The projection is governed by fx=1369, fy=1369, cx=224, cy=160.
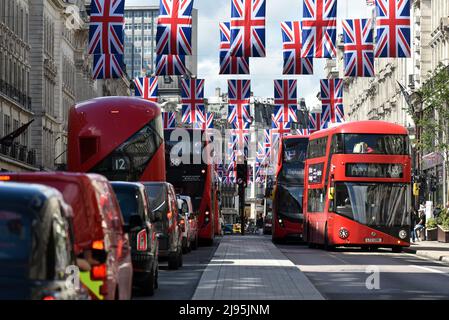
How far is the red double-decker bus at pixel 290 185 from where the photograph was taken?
5391cm

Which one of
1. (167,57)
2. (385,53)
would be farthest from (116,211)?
(167,57)

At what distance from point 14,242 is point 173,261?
19380 mm

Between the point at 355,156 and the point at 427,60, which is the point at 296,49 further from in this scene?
the point at 427,60

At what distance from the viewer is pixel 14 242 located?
32.0ft

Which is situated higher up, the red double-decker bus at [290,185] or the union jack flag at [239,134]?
the union jack flag at [239,134]

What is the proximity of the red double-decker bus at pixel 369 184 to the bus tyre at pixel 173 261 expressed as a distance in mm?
13359

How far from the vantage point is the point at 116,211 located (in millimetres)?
14148

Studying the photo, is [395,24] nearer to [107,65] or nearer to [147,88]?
[107,65]

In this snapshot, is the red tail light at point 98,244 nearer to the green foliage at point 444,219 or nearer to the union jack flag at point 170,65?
the union jack flag at point 170,65

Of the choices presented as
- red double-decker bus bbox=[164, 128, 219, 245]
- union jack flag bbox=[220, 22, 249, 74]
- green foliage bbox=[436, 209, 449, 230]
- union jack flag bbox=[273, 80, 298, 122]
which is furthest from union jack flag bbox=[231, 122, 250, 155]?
union jack flag bbox=[220, 22, 249, 74]

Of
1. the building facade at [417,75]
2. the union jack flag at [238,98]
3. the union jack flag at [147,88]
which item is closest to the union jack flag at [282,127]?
the union jack flag at [238,98]

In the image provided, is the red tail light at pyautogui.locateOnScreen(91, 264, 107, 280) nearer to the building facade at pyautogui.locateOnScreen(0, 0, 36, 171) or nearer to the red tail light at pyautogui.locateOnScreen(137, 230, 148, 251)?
the red tail light at pyautogui.locateOnScreen(137, 230, 148, 251)

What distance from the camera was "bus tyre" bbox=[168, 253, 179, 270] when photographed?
28.8 m
